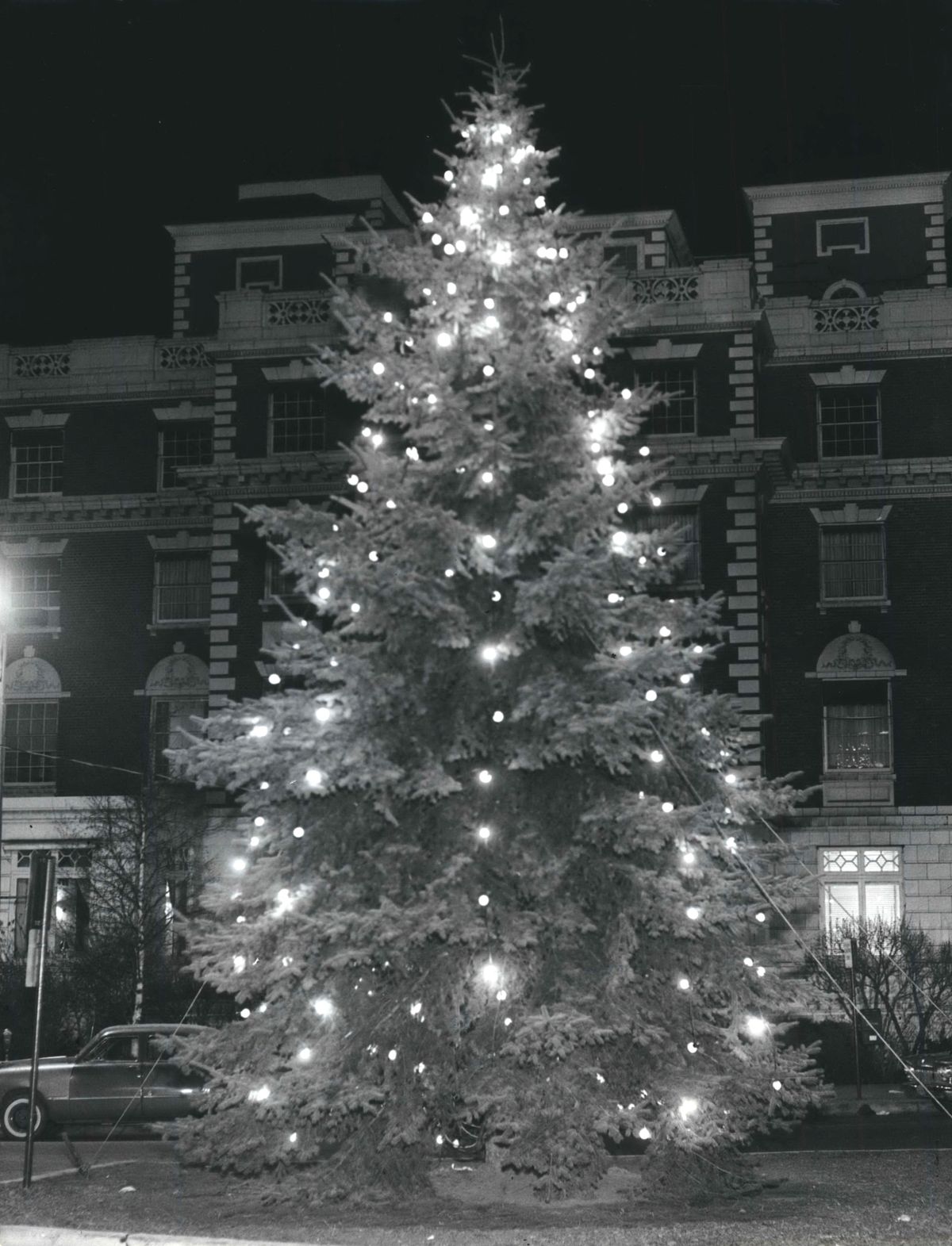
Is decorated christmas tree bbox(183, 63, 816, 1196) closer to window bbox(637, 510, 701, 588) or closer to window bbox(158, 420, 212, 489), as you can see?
window bbox(637, 510, 701, 588)

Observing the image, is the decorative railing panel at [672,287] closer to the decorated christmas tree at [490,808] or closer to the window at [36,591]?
the window at [36,591]

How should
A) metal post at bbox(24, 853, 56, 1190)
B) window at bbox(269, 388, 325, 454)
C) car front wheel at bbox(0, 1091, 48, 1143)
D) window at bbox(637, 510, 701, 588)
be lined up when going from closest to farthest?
metal post at bbox(24, 853, 56, 1190), car front wheel at bbox(0, 1091, 48, 1143), window at bbox(637, 510, 701, 588), window at bbox(269, 388, 325, 454)

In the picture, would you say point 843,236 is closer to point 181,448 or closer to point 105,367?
point 181,448

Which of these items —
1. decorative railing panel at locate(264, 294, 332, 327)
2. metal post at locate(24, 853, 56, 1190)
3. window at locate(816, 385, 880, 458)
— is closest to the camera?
metal post at locate(24, 853, 56, 1190)

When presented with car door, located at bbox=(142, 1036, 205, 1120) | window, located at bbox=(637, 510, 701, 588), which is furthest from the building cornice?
car door, located at bbox=(142, 1036, 205, 1120)

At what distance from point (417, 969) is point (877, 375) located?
107 feet

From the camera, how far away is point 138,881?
38844 mm

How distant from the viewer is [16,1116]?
25000 millimetres

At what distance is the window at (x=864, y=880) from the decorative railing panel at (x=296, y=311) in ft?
62.0

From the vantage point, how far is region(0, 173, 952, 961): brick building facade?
141 feet

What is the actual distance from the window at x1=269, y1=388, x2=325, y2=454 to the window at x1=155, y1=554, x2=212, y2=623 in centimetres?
465

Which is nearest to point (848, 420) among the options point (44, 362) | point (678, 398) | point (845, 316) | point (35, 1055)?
point (845, 316)

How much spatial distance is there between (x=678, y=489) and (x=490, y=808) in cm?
2746

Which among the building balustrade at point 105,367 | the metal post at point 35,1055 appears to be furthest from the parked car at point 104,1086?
the building balustrade at point 105,367
